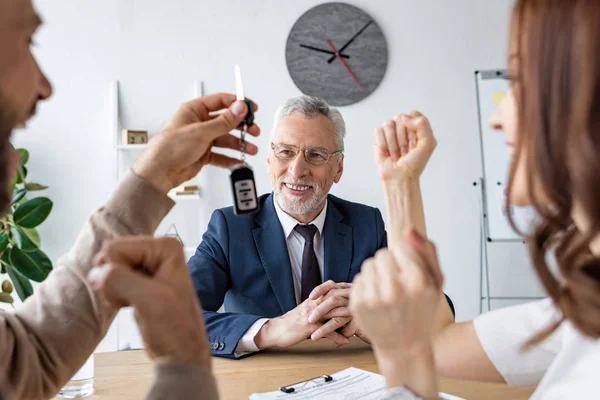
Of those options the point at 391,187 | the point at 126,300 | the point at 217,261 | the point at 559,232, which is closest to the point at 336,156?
the point at 217,261

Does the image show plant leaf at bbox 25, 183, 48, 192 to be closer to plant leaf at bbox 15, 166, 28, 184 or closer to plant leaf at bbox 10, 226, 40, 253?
plant leaf at bbox 15, 166, 28, 184

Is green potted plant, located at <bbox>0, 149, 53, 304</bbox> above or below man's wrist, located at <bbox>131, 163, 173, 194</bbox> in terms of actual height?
below

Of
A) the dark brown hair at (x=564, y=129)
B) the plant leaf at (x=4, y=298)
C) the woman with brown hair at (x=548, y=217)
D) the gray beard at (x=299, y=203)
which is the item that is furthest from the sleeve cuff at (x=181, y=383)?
the plant leaf at (x=4, y=298)

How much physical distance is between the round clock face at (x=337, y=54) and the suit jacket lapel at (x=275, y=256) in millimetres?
1969

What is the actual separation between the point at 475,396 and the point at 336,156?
1410 mm

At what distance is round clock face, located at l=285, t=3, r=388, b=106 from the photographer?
Answer: 421 centimetres

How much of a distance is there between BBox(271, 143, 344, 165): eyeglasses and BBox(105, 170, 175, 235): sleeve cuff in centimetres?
138

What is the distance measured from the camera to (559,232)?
1009 mm

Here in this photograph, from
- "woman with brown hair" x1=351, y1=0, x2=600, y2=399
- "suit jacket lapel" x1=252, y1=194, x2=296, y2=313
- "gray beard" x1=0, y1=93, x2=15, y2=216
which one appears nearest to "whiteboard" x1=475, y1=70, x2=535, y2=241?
"suit jacket lapel" x1=252, y1=194, x2=296, y2=313

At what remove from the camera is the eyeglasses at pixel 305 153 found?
2566mm

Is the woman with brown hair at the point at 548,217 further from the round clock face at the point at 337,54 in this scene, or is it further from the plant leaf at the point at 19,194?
the round clock face at the point at 337,54

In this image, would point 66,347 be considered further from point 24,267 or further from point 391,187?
point 24,267

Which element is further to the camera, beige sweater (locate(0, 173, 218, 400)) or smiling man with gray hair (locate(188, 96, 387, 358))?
smiling man with gray hair (locate(188, 96, 387, 358))

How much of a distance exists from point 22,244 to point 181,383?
286cm
